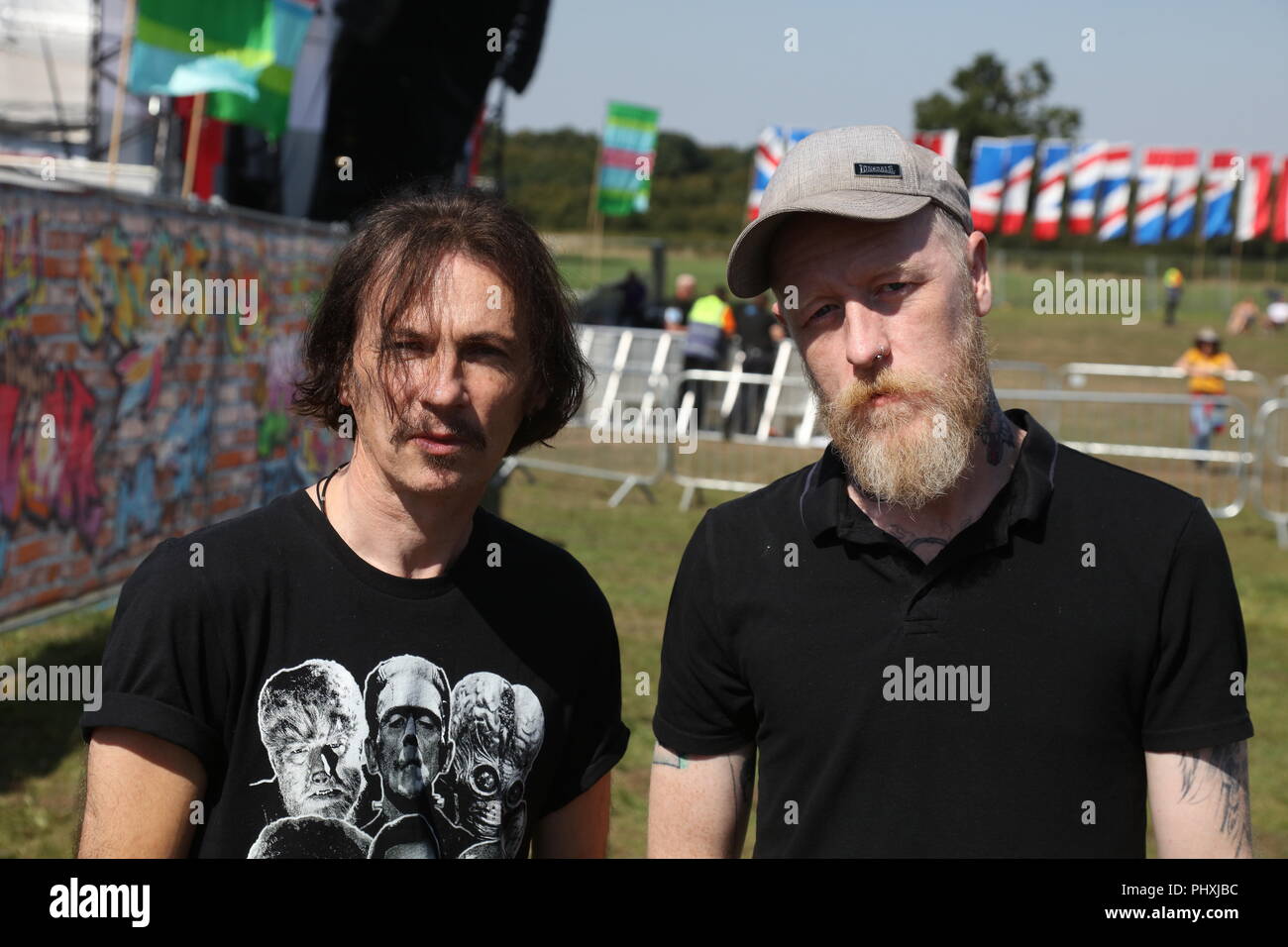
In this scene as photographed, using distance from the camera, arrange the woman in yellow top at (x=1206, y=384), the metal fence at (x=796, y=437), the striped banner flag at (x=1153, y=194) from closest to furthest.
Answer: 1. the metal fence at (x=796, y=437)
2. the woman in yellow top at (x=1206, y=384)
3. the striped banner flag at (x=1153, y=194)

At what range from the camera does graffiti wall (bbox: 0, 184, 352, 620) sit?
7.04 metres

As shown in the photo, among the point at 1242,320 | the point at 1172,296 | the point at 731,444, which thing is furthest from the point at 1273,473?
the point at 1172,296

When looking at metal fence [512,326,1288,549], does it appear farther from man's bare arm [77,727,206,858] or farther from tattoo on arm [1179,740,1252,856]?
man's bare arm [77,727,206,858]

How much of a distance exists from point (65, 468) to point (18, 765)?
1.97 meters

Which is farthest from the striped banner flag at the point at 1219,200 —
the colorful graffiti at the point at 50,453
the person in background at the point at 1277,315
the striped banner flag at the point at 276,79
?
the colorful graffiti at the point at 50,453

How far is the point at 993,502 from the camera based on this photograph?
7.70 feet

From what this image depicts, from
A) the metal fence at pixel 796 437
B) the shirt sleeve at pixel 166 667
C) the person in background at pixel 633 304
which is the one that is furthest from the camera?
the person in background at pixel 633 304

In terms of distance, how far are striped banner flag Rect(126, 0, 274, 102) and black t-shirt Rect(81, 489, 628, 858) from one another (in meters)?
9.41

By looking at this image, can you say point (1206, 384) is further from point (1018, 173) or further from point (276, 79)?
point (1018, 173)

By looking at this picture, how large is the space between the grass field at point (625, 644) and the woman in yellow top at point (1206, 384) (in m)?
0.63

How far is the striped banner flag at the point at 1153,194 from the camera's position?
4225cm

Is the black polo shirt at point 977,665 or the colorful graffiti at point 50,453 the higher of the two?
the black polo shirt at point 977,665

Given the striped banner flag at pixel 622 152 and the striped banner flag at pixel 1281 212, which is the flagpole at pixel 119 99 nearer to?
the striped banner flag at pixel 622 152

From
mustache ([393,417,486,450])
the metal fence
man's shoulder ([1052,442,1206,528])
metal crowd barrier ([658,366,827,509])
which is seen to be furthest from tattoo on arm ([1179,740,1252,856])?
metal crowd barrier ([658,366,827,509])
